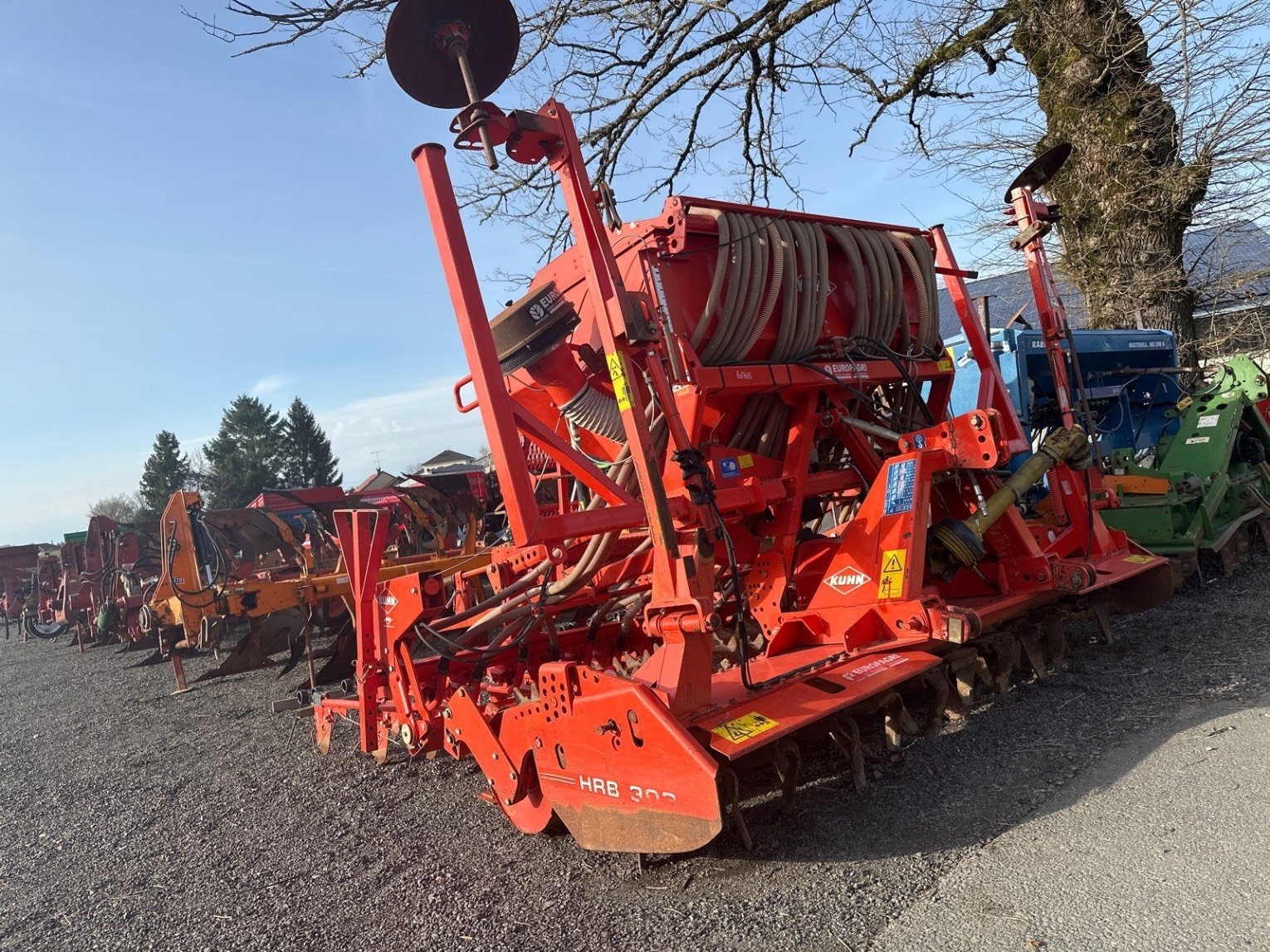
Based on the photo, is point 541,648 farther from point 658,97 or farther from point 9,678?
point 9,678

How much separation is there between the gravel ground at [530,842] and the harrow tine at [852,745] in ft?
0.23

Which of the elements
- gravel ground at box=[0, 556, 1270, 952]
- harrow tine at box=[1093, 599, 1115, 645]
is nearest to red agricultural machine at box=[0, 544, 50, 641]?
gravel ground at box=[0, 556, 1270, 952]

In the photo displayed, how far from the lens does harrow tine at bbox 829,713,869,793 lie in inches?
134

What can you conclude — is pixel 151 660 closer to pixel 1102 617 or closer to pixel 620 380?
pixel 620 380

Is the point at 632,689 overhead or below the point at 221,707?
overhead

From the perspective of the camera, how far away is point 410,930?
9.53 ft

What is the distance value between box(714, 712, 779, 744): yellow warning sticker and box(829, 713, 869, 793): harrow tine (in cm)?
62

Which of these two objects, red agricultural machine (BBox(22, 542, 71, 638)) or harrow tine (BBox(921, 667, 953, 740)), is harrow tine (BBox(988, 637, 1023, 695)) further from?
red agricultural machine (BBox(22, 542, 71, 638))

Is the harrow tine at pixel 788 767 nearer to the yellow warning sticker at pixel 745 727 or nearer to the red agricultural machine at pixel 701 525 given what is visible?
the red agricultural machine at pixel 701 525

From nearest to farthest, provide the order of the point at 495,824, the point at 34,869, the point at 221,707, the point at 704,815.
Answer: the point at 704,815 < the point at 495,824 < the point at 34,869 < the point at 221,707

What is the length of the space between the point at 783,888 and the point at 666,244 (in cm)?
269

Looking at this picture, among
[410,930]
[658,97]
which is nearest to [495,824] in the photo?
[410,930]

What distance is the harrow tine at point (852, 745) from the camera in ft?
11.1

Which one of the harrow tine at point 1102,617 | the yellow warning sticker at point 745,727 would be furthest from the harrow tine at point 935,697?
the harrow tine at point 1102,617
